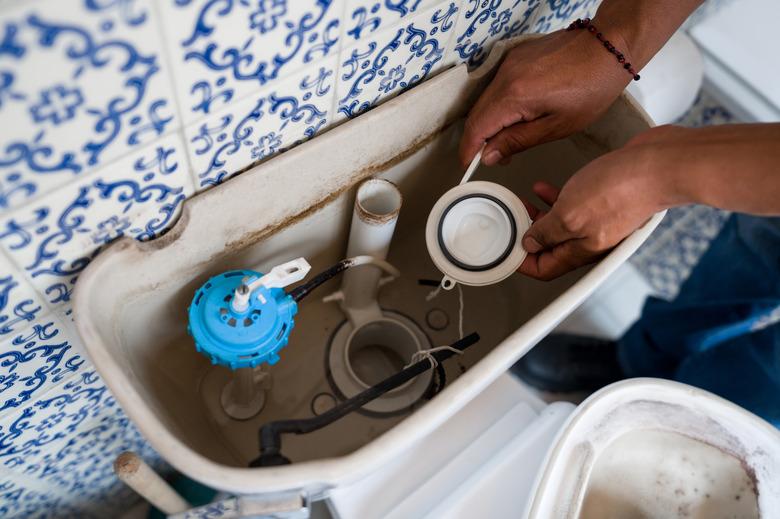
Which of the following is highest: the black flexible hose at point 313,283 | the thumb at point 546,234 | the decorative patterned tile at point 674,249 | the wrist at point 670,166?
the wrist at point 670,166

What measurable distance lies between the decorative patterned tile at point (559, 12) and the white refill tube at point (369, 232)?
0.27m

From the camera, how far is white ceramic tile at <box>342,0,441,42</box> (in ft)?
1.50

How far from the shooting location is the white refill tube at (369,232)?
24.9 inches

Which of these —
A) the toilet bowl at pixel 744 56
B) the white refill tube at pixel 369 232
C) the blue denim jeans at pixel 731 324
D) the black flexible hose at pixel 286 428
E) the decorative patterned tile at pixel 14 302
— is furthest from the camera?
the toilet bowl at pixel 744 56

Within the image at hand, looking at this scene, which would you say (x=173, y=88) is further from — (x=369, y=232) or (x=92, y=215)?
(x=369, y=232)

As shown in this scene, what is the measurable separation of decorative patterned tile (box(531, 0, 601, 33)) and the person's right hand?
0.07 meters

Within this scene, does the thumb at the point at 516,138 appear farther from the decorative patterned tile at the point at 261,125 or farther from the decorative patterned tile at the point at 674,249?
the decorative patterned tile at the point at 674,249

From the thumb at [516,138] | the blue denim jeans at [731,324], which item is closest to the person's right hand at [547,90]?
the thumb at [516,138]

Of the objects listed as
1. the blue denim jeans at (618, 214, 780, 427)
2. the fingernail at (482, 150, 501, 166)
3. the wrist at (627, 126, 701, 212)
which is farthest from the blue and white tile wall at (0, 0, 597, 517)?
the blue denim jeans at (618, 214, 780, 427)

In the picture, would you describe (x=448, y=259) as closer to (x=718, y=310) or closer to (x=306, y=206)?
(x=306, y=206)

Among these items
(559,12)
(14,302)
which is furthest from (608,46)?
(14,302)

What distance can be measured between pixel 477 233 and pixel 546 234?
0.08 m

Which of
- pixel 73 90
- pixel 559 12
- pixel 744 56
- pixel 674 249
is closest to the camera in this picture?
pixel 73 90

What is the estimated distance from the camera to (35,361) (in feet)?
1.73
